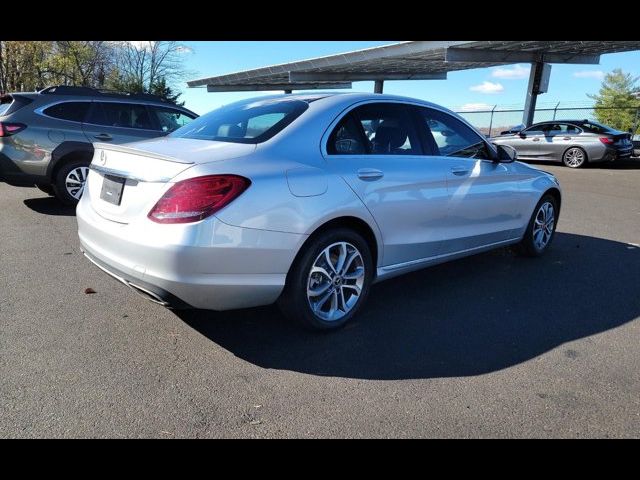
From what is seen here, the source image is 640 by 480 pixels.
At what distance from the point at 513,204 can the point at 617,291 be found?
1.22 metres

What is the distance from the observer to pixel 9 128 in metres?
6.63

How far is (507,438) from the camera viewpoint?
239cm

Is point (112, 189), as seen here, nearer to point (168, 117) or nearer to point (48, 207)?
point (48, 207)

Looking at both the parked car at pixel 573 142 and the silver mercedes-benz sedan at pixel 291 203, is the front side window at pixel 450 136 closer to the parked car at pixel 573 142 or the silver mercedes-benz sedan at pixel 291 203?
the silver mercedes-benz sedan at pixel 291 203

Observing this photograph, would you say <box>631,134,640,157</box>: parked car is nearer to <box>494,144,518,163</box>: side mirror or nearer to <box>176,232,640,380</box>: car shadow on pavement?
<box>494,144,518,163</box>: side mirror

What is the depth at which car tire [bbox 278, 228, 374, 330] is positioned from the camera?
319cm

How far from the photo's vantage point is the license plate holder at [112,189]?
3.11m

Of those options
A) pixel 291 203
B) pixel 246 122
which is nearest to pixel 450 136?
pixel 246 122

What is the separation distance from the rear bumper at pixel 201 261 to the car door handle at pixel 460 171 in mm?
1786

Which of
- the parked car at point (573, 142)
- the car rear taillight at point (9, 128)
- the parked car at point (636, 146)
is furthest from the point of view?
the parked car at point (636, 146)

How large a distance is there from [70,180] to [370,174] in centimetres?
536

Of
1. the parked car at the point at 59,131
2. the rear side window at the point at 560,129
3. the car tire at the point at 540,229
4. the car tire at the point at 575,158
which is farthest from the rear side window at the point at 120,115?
the rear side window at the point at 560,129

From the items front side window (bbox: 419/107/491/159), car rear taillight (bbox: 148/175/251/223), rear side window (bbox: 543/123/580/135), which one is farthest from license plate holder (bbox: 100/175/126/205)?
rear side window (bbox: 543/123/580/135)
